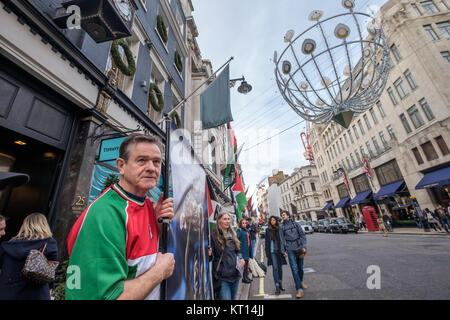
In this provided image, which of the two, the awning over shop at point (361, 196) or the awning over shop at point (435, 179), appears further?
the awning over shop at point (361, 196)

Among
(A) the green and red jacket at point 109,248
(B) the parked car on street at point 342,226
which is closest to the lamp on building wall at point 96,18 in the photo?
(A) the green and red jacket at point 109,248

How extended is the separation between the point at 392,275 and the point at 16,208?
31.9 ft

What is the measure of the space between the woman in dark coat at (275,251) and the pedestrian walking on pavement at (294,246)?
192mm

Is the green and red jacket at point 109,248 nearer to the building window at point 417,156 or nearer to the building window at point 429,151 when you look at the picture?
the building window at point 429,151

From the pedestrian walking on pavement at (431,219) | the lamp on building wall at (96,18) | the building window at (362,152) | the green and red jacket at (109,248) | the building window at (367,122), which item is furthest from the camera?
the building window at (362,152)

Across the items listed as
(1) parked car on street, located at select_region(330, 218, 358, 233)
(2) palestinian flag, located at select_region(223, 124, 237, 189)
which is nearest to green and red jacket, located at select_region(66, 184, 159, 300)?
(2) palestinian flag, located at select_region(223, 124, 237, 189)

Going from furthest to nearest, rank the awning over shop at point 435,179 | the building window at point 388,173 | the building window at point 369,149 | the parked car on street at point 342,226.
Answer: the building window at point 369,149 → the building window at point 388,173 → the parked car on street at point 342,226 → the awning over shop at point 435,179

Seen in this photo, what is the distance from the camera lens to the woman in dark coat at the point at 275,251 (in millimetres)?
5551

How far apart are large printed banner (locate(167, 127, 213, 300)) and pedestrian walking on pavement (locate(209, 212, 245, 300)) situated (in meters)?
0.82

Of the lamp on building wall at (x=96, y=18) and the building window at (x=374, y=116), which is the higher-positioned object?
the building window at (x=374, y=116)

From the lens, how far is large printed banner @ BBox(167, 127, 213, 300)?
1.92 m

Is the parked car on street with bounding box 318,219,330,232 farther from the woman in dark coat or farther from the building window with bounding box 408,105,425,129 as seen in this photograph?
the woman in dark coat

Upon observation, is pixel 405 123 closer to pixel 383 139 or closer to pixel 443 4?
pixel 383 139

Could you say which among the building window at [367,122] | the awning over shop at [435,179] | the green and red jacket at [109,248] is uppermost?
the building window at [367,122]
